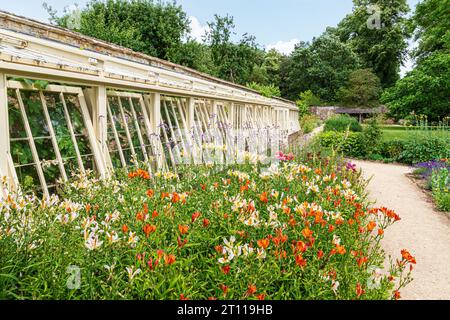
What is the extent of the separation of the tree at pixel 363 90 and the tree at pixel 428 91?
24755 millimetres

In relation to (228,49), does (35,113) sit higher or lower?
lower

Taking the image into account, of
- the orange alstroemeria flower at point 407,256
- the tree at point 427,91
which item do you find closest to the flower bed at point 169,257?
the orange alstroemeria flower at point 407,256

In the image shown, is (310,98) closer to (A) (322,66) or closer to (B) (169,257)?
(A) (322,66)

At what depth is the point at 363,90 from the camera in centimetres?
4288

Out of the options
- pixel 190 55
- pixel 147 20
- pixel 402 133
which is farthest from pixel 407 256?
pixel 147 20

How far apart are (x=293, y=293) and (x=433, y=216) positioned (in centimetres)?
536

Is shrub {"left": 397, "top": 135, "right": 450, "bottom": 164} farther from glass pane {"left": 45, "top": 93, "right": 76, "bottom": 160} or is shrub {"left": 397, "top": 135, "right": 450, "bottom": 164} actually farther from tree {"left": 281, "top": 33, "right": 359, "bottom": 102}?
tree {"left": 281, "top": 33, "right": 359, "bottom": 102}

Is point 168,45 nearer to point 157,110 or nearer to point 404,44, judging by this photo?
point 157,110

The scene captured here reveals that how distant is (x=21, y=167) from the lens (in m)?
3.39

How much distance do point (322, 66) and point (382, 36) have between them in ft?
30.1

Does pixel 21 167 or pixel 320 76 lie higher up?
pixel 320 76

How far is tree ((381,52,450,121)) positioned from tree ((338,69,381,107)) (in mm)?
24755

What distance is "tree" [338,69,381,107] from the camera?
140 feet
